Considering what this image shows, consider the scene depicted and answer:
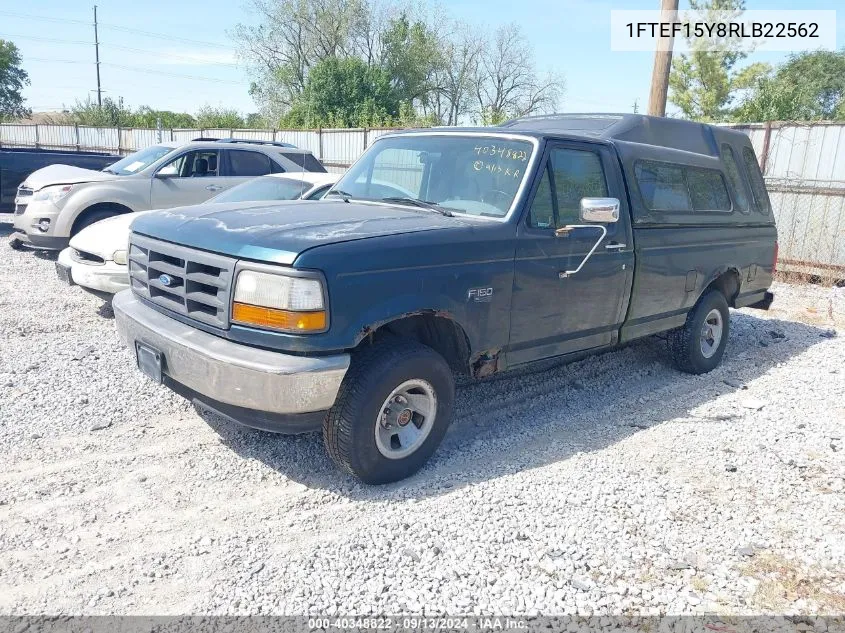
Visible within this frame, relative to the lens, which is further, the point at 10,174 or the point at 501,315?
the point at 10,174

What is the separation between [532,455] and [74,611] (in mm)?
2618

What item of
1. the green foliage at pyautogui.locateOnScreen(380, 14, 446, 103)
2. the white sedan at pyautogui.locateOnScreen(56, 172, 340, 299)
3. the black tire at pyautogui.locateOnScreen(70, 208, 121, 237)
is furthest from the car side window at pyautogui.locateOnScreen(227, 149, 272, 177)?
the green foliage at pyautogui.locateOnScreen(380, 14, 446, 103)

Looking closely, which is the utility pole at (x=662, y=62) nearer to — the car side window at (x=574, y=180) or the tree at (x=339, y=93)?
the car side window at (x=574, y=180)

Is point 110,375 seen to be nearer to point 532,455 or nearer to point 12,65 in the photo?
point 532,455

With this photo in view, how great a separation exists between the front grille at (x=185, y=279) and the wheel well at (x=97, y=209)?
5.30 m

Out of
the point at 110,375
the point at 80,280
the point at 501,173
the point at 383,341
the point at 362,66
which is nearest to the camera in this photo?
the point at 383,341

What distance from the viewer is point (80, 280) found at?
6.15 metres

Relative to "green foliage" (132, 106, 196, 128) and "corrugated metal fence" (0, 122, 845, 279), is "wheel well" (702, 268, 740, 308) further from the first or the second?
"green foliage" (132, 106, 196, 128)

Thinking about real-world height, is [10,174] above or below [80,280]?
above

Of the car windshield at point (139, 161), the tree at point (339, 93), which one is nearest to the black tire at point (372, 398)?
the car windshield at point (139, 161)

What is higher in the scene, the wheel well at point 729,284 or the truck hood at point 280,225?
the truck hood at point 280,225

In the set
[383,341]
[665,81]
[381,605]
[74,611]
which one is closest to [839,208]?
[665,81]

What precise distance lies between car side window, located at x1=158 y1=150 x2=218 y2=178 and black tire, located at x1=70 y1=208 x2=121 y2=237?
35.8 inches

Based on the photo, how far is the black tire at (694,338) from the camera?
5.85 m
